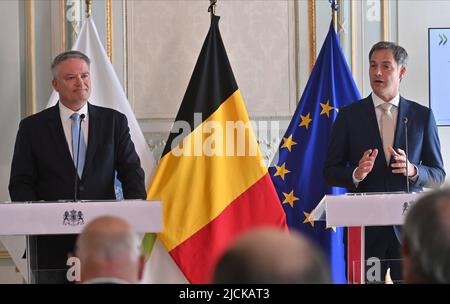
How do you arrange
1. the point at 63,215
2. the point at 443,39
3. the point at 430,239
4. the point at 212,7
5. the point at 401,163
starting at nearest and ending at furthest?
the point at 430,239 → the point at 63,215 → the point at 401,163 → the point at 212,7 → the point at 443,39

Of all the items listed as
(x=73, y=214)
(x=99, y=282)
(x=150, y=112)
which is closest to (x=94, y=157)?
(x=73, y=214)

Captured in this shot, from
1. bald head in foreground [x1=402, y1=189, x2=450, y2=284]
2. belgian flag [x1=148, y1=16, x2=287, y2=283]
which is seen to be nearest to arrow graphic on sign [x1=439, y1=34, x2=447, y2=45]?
belgian flag [x1=148, y1=16, x2=287, y2=283]

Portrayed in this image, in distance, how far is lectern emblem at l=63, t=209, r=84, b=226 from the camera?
152 inches

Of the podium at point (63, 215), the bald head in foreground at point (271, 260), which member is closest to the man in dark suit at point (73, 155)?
the podium at point (63, 215)

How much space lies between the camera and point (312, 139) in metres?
6.20

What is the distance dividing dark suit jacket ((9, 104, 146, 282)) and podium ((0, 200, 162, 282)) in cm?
59

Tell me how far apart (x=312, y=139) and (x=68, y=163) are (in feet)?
6.98

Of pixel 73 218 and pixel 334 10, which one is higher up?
pixel 334 10

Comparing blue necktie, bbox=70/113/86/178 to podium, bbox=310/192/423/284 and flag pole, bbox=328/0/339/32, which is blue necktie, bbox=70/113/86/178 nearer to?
podium, bbox=310/192/423/284

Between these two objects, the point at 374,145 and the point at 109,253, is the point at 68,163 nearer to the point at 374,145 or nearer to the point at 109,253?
the point at 374,145

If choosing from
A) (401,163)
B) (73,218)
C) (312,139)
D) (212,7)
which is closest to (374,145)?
(401,163)

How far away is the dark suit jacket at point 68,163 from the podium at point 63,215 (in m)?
0.59

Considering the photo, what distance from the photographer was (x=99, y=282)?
166 centimetres
